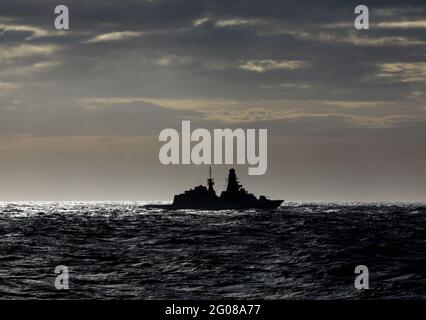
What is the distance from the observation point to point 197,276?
1051 inches

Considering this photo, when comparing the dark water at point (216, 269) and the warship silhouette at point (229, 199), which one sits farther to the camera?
the warship silhouette at point (229, 199)

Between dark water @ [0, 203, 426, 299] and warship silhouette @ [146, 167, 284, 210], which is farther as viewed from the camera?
warship silhouette @ [146, 167, 284, 210]

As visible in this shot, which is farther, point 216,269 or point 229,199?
point 229,199

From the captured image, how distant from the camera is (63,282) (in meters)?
24.1
